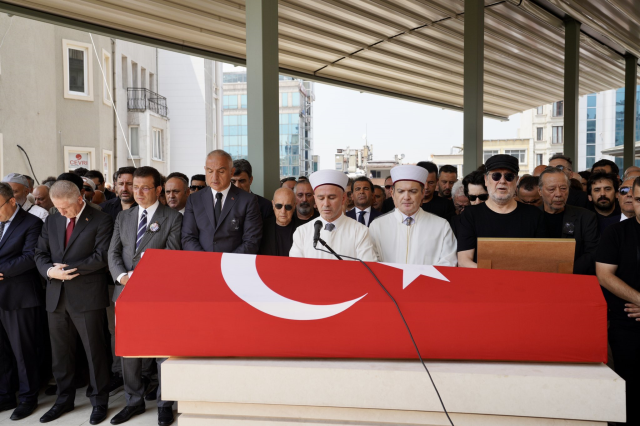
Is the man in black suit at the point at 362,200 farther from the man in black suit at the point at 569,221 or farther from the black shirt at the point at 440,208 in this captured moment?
the man in black suit at the point at 569,221

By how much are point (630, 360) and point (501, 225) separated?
1.11 m

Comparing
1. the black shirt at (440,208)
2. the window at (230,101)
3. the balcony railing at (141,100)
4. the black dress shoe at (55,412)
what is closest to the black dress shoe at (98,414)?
the black dress shoe at (55,412)

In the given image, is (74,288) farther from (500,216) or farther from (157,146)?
(157,146)

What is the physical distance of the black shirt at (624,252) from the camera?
10.0 ft

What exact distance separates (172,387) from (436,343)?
935 millimetres

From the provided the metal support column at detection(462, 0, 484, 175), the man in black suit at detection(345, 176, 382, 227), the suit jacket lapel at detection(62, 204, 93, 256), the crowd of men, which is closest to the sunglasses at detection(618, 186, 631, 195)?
the crowd of men

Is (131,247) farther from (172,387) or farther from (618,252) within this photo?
(618,252)

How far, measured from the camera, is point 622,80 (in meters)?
14.5

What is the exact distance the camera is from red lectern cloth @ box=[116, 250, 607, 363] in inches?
71.3

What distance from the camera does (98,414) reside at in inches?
162

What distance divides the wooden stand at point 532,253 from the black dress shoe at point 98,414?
Answer: 3400mm

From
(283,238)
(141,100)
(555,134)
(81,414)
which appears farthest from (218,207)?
(555,134)

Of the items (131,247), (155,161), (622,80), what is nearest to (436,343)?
(131,247)

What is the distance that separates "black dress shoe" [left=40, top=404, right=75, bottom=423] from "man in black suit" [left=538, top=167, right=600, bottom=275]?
4.08 m
